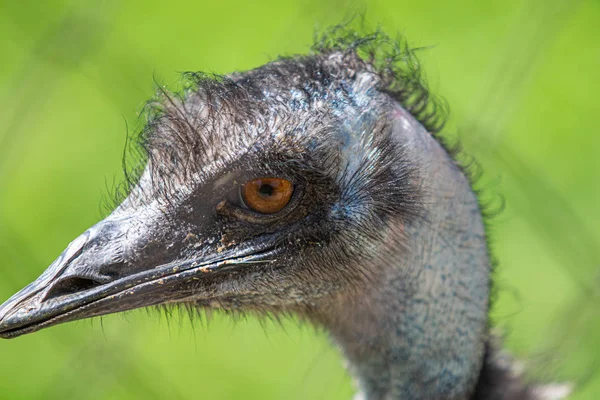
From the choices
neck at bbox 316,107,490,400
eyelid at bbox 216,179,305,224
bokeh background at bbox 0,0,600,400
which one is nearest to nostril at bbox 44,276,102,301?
eyelid at bbox 216,179,305,224

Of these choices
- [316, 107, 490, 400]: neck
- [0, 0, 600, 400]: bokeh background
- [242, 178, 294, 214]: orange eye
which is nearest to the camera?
[242, 178, 294, 214]: orange eye

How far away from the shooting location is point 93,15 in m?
3.40

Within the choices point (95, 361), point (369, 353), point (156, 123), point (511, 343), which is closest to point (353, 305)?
point (369, 353)

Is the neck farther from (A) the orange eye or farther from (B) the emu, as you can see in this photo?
(A) the orange eye

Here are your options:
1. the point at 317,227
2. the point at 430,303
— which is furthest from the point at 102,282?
the point at 430,303

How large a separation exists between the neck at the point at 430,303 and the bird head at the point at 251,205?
0.15 ft

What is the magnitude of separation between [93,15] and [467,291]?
2.13m

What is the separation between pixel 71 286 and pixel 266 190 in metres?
0.37

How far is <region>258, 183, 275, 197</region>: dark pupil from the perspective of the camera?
1.59 m

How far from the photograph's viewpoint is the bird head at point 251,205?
151 centimetres

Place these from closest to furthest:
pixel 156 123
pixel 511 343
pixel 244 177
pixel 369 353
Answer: pixel 244 177, pixel 156 123, pixel 369 353, pixel 511 343

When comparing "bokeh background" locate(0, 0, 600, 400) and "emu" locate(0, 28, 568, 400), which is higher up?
"bokeh background" locate(0, 0, 600, 400)

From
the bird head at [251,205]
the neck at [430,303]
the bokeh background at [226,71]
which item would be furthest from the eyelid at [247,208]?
the bokeh background at [226,71]

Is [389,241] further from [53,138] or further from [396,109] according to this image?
[53,138]
